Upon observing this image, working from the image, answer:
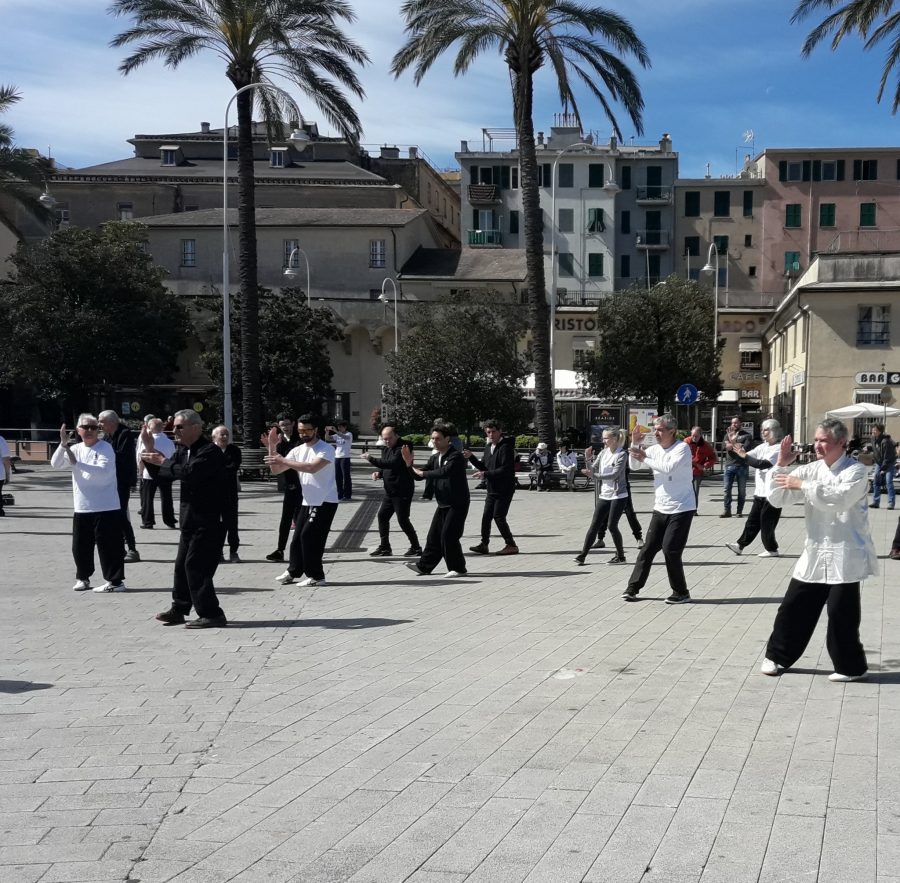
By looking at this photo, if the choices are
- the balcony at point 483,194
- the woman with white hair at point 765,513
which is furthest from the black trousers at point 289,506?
the balcony at point 483,194

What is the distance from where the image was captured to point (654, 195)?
6981 cm

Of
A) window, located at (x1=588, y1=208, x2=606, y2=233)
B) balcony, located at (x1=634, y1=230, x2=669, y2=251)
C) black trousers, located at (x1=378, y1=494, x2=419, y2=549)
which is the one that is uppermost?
window, located at (x1=588, y1=208, x2=606, y2=233)

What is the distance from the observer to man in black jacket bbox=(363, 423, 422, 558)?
13.5 metres

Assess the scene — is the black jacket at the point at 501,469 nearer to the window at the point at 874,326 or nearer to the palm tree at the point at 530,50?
the palm tree at the point at 530,50

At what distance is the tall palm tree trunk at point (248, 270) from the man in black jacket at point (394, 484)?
14721mm

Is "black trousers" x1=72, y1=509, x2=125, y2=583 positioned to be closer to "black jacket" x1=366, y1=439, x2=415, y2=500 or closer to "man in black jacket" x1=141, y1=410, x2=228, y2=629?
"man in black jacket" x1=141, y1=410, x2=228, y2=629

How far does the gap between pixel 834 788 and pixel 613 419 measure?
3123 centimetres

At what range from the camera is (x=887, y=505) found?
2348cm

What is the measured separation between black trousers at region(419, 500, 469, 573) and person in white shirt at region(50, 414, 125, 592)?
135 inches

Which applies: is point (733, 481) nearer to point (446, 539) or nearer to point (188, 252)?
point (446, 539)

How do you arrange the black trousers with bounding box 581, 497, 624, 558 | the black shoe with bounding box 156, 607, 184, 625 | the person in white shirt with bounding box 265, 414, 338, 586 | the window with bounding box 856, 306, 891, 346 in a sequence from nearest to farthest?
1. the black shoe with bounding box 156, 607, 184, 625
2. the person in white shirt with bounding box 265, 414, 338, 586
3. the black trousers with bounding box 581, 497, 624, 558
4. the window with bounding box 856, 306, 891, 346

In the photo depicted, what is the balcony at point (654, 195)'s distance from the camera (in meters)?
69.4

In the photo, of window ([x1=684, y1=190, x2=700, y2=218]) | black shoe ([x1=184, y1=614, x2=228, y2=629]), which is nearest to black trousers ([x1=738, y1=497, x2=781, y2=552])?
black shoe ([x1=184, y1=614, x2=228, y2=629])

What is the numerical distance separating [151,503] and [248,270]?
458 inches
